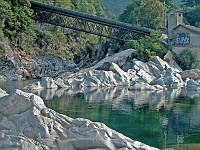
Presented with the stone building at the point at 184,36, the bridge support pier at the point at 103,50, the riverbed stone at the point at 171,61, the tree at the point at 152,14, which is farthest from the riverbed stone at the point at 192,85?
the bridge support pier at the point at 103,50

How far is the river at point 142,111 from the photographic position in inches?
894

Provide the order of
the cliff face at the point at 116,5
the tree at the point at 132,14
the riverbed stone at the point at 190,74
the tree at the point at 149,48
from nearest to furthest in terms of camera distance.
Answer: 1. the riverbed stone at the point at 190,74
2. the tree at the point at 149,48
3. the tree at the point at 132,14
4. the cliff face at the point at 116,5

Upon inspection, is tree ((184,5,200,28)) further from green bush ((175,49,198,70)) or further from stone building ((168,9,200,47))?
green bush ((175,49,198,70))

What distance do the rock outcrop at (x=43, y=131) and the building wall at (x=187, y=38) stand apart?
152ft

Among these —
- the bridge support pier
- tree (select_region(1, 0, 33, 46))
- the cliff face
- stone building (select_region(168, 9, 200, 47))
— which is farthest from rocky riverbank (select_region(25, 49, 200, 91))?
the cliff face

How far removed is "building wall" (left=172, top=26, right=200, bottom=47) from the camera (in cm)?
6047

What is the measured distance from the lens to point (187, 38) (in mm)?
60875

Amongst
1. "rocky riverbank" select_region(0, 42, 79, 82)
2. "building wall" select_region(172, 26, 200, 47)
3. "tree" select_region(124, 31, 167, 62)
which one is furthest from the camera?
"rocky riverbank" select_region(0, 42, 79, 82)

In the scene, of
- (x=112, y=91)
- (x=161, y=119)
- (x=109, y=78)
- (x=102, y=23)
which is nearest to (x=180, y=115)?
(x=161, y=119)

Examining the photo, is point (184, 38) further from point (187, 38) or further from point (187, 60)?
point (187, 60)

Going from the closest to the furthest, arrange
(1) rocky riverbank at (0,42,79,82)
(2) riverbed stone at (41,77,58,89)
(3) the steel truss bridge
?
(2) riverbed stone at (41,77,58,89) → (1) rocky riverbank at (0,42,79,82) → (3) the steel truss bridge

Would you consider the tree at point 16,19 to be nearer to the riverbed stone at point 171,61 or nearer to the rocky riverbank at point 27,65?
the rocky riverbank at point 27,65

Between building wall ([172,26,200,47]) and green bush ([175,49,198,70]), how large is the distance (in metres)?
1.87

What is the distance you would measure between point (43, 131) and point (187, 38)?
47.8m
